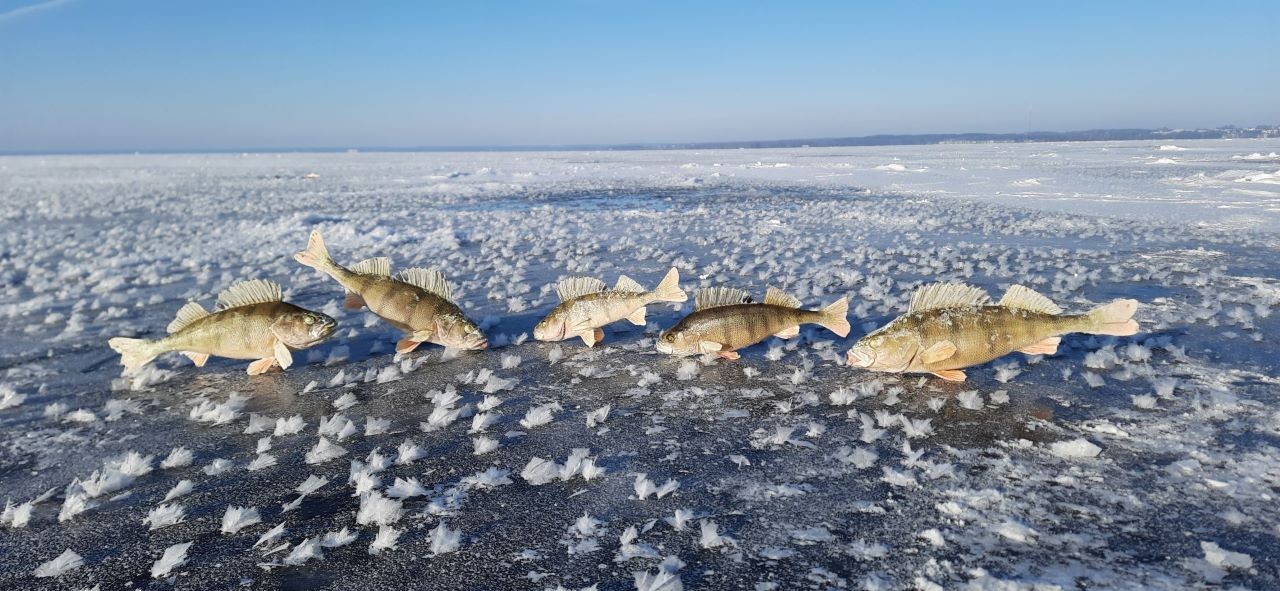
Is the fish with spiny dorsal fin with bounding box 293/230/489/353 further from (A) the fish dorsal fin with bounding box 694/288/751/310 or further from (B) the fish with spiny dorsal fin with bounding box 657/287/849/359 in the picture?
(A) the fish dorsal fin with bounding box 694/288/751/310

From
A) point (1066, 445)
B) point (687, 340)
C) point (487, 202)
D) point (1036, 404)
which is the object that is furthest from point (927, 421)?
point (487, 202)

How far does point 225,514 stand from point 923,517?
4198 millimetres

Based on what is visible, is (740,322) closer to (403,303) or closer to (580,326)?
(580,326)

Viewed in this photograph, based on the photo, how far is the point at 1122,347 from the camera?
7.20 metres

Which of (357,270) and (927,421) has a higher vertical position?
(357,270)

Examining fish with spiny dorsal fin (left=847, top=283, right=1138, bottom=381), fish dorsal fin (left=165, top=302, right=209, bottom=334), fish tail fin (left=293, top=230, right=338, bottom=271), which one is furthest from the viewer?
fish tail fin (left=293, top=230, right=338, bottom=271)

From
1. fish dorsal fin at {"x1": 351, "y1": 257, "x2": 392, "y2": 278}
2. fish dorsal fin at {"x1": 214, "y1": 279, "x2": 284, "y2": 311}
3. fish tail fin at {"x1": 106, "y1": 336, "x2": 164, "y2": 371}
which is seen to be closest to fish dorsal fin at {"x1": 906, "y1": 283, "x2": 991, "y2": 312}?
fish dorsal fin at {"x1": 351, "y1": 257, "x2": 392, "y2": 278}

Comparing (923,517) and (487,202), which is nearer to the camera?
(923,517)

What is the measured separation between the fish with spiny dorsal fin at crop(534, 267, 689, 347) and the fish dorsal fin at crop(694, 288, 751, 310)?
483 millimetres

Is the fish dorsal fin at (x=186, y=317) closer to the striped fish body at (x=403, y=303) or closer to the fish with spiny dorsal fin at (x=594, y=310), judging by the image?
the striped fish body at (x=403, y=303)

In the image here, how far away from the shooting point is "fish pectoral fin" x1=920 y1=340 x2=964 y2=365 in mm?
5750

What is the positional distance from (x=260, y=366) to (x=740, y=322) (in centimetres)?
490

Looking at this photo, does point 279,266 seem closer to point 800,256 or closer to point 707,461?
point 800,256

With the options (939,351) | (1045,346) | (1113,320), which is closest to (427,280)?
(939,351)
